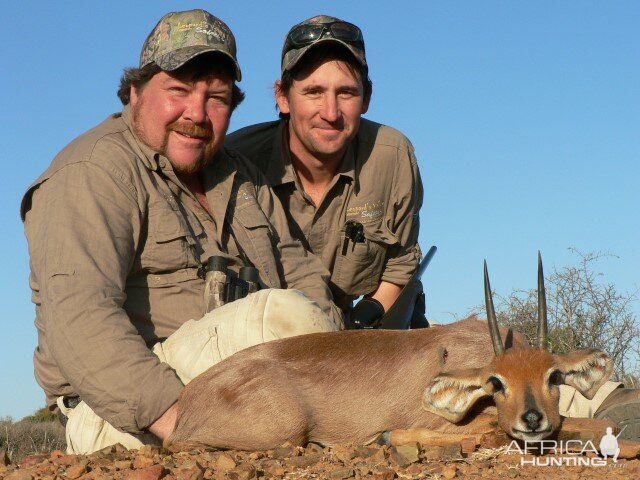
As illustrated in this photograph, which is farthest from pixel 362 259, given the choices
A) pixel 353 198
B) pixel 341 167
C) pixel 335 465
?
pixel 335 465

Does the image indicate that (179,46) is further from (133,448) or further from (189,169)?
(133,448)

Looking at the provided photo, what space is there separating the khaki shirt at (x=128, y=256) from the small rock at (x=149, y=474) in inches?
45.4

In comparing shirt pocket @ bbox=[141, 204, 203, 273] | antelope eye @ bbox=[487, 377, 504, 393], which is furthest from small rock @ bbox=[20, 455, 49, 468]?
antelope eye @ bbox=[487, 377, 504, 393]

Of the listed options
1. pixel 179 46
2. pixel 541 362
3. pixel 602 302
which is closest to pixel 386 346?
pixel 541 362

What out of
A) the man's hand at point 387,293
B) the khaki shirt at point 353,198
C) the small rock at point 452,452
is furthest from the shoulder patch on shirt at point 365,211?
the small rock at point 452,452

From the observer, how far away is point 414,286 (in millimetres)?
10398

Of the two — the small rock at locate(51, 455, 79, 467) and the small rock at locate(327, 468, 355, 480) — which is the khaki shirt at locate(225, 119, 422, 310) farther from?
the small rock at locate(327, 468, 355, 480)

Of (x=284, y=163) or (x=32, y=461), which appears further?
(x=284, y=163)

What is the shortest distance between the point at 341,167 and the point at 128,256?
3.08 m

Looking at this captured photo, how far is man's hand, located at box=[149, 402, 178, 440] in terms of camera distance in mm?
6469

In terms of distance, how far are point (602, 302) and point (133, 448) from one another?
7.56 m

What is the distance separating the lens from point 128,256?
7168 mm

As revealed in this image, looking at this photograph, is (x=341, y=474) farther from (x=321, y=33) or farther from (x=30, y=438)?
(x=30, y=438)

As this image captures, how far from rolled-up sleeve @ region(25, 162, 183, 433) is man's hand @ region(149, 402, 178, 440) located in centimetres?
3
